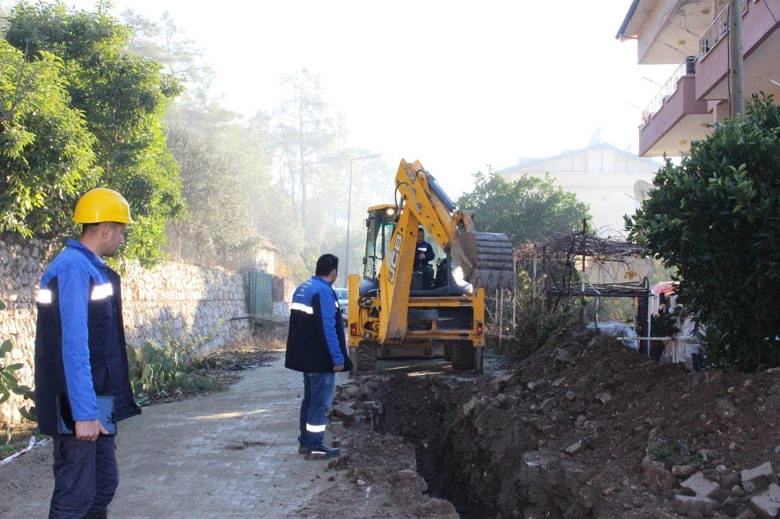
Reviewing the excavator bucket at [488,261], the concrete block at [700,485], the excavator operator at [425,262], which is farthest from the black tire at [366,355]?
the concrete block at [700,485]

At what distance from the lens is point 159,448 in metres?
7.03

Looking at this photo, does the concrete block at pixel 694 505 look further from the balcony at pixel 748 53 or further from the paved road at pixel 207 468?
the balcony at pixel 748 53

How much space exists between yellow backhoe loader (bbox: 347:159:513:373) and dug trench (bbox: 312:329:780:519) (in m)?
1.48

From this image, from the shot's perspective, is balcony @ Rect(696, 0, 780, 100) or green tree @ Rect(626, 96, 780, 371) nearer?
green tree @ Rect(626, 96, 780, 371)

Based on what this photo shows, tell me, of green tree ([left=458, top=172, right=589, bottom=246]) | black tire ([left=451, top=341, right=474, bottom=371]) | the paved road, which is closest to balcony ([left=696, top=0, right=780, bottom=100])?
black tire ([left=451, top=341, right=474, bottom=371])

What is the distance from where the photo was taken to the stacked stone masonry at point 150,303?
10.2 metres

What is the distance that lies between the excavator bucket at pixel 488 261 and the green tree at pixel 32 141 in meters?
5.52

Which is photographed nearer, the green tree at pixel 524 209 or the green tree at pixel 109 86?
the green tree at pixel 109 86

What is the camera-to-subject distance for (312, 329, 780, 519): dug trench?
199 inches

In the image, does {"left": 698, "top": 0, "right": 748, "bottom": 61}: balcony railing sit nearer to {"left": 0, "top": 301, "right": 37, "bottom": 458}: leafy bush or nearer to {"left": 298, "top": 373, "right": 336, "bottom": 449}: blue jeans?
{"left": 298, "top": 373, "right": 336, "bottom": 449}: blue jeans

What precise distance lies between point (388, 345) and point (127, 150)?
6.04 m

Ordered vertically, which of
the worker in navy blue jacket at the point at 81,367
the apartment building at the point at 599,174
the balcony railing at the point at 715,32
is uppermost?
the apartment building at the point at 599,174

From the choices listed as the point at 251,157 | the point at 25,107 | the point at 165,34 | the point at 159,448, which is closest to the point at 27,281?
the point at 25,107

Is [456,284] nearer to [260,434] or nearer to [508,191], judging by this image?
[260,434]
